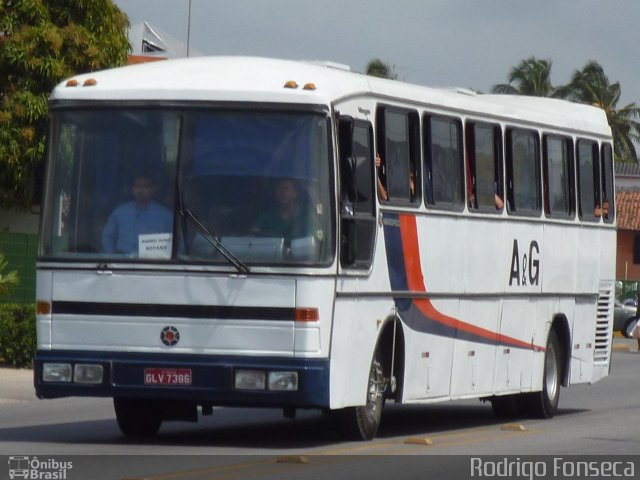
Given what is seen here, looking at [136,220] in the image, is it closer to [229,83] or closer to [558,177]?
[229,83]

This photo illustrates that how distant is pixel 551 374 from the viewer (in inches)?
740

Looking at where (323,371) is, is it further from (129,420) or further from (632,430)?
(632,430)

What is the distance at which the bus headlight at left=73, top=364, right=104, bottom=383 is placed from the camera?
13188mm

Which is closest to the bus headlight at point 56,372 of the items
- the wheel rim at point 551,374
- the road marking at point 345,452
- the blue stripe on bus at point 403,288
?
the road marking at point 345,452

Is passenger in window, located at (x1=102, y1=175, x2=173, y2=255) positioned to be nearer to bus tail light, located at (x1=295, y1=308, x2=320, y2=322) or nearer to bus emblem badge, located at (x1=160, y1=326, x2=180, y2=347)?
bus emblem badge, located at (x1=160, y1=326, x2=180, y2=347)

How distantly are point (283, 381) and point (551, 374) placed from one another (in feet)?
21.7

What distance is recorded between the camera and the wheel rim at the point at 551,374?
18633mm

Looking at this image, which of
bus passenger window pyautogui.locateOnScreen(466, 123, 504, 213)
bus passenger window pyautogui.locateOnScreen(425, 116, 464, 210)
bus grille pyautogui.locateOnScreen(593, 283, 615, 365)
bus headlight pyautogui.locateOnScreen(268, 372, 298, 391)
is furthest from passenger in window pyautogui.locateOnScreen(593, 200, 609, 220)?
bus headlight pyautogui.locateOnScreen(268, 372, 298, 391)

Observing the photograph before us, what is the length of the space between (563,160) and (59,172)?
7.41 metres

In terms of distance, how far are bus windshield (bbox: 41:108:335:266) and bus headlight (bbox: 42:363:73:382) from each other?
2.92ft

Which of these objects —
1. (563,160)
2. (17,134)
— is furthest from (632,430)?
(17,134)

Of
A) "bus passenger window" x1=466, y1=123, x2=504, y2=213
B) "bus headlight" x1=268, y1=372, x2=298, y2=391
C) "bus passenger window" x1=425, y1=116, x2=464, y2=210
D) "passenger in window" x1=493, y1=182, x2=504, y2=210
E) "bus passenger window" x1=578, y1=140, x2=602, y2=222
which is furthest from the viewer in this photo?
"bus passenger window" x1=578, y1=140, x2=602, y2=222

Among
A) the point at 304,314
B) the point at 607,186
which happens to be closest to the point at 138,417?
the point at 304,314

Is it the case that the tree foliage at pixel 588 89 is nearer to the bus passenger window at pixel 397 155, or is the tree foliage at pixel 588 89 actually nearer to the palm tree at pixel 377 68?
the palm tree at pixel 377 68
